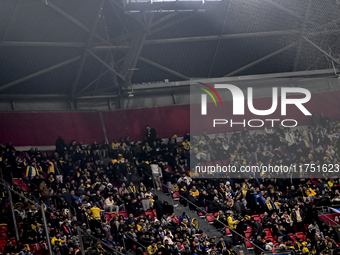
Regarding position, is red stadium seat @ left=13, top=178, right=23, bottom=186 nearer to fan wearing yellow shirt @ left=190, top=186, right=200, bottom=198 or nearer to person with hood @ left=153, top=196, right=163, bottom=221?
person with hood @ left=153, top=196, right=163, bottom=221

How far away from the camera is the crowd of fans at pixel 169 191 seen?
14141 millimetres

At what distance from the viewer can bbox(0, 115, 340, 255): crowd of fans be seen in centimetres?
1414

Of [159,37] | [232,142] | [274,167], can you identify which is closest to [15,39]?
[159,37]

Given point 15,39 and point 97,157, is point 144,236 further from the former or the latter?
point 15,39

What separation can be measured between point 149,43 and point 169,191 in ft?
22.8

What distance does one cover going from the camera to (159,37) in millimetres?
21734

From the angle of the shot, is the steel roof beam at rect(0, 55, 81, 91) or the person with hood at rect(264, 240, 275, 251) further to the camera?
the steel roof beam at rect(0, 55, 81, 91)

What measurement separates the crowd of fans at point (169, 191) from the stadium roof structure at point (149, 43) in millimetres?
3277

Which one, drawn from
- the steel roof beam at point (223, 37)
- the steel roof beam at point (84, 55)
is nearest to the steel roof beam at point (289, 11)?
the steel roof beam at point (223, 37)

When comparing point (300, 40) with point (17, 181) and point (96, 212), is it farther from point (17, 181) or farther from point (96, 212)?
point (17, 181)

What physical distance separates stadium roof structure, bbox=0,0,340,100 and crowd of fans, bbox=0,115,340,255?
129 inches

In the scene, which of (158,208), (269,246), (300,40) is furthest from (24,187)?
(300,40)

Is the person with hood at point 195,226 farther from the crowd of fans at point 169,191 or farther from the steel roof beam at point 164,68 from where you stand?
the steel roof beam at point 164,68

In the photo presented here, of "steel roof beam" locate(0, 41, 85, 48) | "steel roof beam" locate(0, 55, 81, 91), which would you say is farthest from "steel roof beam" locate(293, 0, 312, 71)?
"steel roof beam" locate(0, 55, 81, 91)
